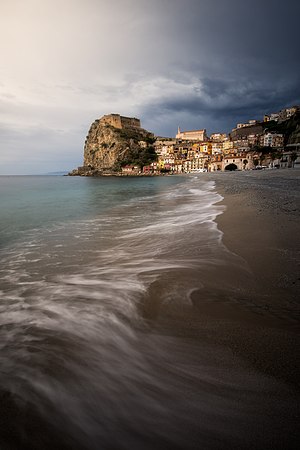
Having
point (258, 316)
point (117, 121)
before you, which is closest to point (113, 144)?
point (117, 121)

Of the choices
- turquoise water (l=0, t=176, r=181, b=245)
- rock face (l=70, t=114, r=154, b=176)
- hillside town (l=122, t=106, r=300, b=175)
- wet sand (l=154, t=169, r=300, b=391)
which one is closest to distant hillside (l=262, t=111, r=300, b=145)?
hillside town (l=122, t=106, r=300, b=175)

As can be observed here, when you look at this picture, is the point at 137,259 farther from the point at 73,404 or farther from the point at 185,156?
the point at 185,156

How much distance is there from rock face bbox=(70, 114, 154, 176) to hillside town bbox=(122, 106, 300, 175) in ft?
23.6

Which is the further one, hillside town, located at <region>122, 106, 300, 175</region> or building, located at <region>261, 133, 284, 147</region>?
building, located at <region>261, 133, 284, 147</region>

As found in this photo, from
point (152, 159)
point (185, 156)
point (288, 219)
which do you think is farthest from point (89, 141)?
point (288, 219)

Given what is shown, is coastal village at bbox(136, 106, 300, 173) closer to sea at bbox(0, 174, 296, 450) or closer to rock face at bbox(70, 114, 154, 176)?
rock face at bbox(70, 114, 154, 176)

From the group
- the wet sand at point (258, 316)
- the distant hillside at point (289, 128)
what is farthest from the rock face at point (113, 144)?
the wet sand at point (258, 316)

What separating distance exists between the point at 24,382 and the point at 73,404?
554mm

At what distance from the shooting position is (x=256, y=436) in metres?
1.34

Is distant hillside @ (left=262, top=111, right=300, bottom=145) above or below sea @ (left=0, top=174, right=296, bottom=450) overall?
above

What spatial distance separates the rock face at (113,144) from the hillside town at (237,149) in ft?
23.6

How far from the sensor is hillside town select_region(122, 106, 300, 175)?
7561 centimetres

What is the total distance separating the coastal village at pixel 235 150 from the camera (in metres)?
75.2

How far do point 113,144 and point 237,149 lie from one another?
65.8 m
